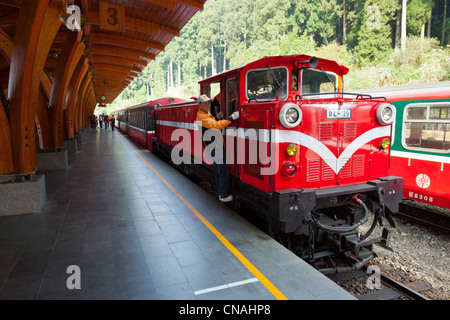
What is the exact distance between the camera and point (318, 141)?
474 cm

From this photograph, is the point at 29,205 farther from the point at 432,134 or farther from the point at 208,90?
the point at 432,134

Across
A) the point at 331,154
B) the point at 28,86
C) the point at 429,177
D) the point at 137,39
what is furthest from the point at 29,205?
the point at 137,39

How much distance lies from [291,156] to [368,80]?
24157 millimetres

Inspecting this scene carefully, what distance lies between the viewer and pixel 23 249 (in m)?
4.45

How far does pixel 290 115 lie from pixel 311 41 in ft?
136

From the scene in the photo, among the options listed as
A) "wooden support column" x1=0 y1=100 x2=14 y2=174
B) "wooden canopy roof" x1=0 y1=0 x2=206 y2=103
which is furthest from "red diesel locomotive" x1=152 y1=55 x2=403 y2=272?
"wooden canopy roof" x1=0 y1=0 x2=206 y2=103

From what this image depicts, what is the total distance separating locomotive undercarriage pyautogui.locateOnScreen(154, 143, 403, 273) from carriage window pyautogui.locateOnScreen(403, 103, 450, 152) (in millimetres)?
2606

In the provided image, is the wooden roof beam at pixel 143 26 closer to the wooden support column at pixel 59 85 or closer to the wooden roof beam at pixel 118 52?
the wooden support column at pixel 59 85

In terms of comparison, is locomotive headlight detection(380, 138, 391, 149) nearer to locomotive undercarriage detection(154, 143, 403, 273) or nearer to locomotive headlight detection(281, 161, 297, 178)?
locomotive undercarriage detection(154, 143, 403, 273)

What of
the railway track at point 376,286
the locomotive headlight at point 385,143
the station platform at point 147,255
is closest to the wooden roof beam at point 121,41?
the station platform at point 147,255

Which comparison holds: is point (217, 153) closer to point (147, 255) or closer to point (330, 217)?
point (330, 217)

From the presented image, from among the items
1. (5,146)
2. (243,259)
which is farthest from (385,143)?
(5,146)

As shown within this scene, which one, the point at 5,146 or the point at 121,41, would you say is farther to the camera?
the point at 121,41
